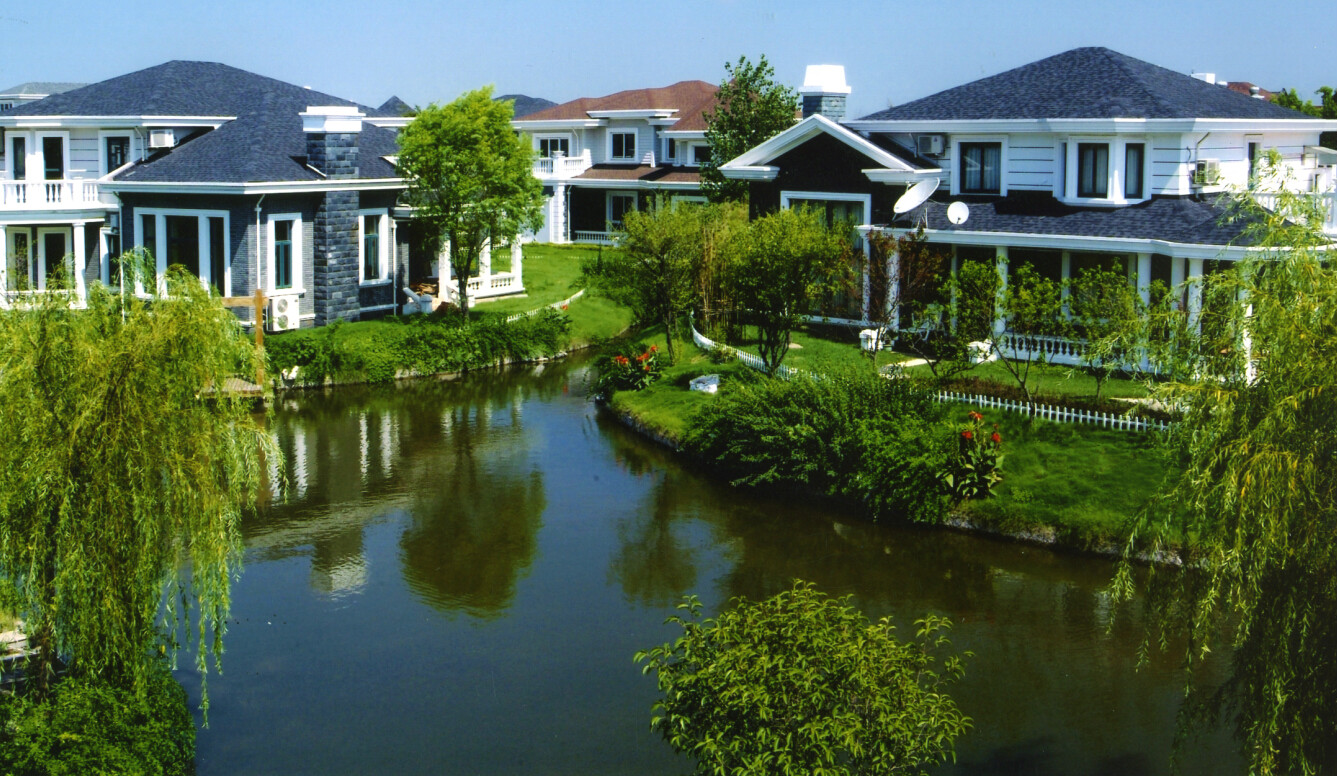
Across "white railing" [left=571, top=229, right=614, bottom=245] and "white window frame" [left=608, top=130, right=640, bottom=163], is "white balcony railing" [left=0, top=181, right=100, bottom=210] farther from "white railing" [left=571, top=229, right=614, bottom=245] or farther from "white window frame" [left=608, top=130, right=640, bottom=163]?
"white window frame" [left=608, top=130, right=640, bottom=163]

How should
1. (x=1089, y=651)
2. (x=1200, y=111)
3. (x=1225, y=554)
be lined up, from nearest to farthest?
(x=1225, y=554) → (x=1089, y=651) → (x=1200, y=111)

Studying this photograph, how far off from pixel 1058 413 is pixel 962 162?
12.6 m

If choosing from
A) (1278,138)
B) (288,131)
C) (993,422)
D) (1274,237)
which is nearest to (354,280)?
(288,131)

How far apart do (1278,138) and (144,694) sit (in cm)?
3212

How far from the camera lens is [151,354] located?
1423cm

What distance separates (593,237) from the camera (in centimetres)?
6381

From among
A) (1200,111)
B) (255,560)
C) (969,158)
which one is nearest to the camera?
(255,560)

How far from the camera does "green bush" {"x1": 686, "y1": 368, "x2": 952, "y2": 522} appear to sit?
25.4 m

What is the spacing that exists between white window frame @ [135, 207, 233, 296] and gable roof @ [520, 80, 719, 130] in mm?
28217

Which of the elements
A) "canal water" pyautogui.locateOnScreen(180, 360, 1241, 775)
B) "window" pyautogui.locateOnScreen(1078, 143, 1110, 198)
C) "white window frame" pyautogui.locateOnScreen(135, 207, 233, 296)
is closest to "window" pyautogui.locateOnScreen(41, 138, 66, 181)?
"white window frame" pyautogui.locateOnScreen(135, 207, 233, 296)

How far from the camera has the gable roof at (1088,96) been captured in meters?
34.1

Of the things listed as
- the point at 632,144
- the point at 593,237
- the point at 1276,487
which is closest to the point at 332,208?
the point at 593,237

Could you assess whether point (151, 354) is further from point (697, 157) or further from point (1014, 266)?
point (697, 157)

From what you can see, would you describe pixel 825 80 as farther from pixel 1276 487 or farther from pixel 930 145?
pixel 1276 487
